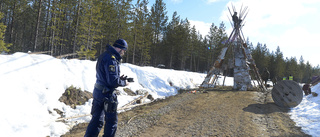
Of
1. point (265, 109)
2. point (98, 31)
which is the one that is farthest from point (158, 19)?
point (265, 109)

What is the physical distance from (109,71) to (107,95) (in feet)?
1.62

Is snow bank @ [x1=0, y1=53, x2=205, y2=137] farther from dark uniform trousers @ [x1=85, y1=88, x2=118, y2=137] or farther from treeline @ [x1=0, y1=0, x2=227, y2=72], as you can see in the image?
treeline @ [x1=0, y1=0, x2=227, y2=72]

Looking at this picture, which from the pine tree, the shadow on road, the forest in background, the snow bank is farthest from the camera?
the pine tree

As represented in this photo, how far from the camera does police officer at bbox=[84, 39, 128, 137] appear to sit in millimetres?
3082

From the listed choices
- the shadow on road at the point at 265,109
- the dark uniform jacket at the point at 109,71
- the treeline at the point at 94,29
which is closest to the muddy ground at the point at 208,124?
the shadow on road at the point at 265,109

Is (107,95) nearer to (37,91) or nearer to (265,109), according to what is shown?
(37,91)

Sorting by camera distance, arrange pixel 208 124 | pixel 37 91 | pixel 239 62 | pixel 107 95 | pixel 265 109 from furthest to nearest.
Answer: pixel 239 62
pixel 265 109
pixel 37 91
pixel 208 124
pixel 107 95

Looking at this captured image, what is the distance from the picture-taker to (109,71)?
3078 millimetres

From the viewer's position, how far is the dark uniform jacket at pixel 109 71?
3.08 m

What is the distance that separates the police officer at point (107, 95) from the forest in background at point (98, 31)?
618 cm

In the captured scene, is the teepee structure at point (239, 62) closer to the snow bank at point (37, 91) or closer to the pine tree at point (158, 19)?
the snow bank at point (37, 91)

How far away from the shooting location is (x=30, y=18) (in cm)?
3222

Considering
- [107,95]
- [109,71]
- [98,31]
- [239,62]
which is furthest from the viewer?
[98,31]

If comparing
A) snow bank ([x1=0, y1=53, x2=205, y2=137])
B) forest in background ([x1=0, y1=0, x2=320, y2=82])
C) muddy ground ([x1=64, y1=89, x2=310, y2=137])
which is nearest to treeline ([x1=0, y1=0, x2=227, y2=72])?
forest in background ([x1=0, y1=0, x2=320, y2=82])
